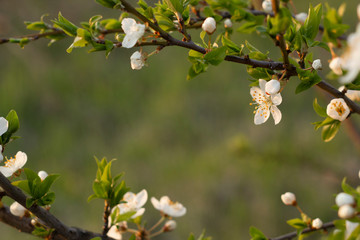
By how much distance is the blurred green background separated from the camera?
2.06 meters

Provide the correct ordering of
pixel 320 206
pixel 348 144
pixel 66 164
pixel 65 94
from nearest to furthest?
pixel 320 206 → pixel 348 144 → pixel 66 164 → pixel 65 94

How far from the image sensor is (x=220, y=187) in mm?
2240

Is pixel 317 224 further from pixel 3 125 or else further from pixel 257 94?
pixel 3 125

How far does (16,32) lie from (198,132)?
168cm

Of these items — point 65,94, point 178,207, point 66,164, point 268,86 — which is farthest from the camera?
point 65,94

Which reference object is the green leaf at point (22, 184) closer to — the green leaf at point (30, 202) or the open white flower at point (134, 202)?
the green leaf at point (30, 202)

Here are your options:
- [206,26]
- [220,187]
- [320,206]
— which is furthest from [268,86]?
[220,187]

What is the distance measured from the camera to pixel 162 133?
9.01ft

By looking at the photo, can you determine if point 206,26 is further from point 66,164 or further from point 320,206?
point 66,164

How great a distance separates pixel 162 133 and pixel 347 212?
2.46 metres

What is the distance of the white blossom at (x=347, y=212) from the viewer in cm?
30

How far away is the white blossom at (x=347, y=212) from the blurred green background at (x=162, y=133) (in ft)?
4.84

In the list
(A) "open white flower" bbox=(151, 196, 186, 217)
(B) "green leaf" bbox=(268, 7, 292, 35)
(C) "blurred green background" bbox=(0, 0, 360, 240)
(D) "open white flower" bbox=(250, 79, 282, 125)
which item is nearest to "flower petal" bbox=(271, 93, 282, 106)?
(D) "open white flower" bbox=(250, 79, 282, 125)

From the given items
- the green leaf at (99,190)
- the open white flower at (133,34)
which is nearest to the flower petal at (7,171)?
the green leaf at (99,190)
